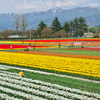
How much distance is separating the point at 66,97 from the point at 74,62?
10184mm

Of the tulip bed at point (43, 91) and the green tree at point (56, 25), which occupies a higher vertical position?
the green tree at point (56, 25)

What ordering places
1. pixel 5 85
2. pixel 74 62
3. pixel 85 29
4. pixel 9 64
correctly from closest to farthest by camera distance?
1. pixel 5 85
2. pixel 74 62
3. pixel 9 64
4. pixel 85 29

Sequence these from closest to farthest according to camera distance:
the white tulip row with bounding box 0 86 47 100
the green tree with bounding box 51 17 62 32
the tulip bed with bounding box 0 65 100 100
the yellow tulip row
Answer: the white tulip row with bounding box 0 86 47 100
the tulip bed with bounding box 0 65 100 100
the yellow tulip row
the green tree with bounding box 51 17 62 32

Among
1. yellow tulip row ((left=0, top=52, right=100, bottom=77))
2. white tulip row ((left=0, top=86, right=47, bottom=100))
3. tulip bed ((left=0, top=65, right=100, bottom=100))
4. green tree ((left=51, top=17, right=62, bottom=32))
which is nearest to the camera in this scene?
white tulip row ((left=0, top=86, right=47, bottom=100))

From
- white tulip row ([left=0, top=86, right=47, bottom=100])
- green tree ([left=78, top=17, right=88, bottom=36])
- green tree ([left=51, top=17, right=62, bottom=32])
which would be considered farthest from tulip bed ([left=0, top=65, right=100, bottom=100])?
green tree ([left=78, top=17, right=88, bottom=36])

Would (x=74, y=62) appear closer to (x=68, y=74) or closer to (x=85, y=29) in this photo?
(x=68, y=74)

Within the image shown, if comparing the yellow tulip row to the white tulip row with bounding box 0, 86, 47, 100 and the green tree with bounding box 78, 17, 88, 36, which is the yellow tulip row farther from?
the green tree with bounding box 78, 17, 88, 36

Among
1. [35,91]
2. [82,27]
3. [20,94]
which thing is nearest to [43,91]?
[35,91]

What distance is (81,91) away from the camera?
37.1ft

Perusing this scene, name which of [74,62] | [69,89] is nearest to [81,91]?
[69,89]

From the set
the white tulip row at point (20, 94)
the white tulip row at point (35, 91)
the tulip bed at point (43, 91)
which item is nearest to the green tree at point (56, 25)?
the tulip bed at point (43, 91)

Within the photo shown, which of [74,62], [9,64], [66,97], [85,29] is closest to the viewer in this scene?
[66,97]

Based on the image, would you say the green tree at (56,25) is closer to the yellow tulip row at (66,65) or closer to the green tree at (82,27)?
the green tree at (82,27)

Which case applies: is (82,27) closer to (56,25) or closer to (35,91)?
(56,25)
